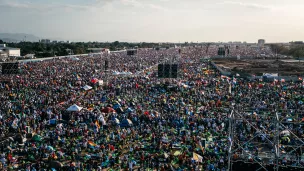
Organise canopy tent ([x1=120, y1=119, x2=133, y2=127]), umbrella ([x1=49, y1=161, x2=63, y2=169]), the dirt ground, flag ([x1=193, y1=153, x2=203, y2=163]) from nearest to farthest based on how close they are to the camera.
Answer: umbrella ([x1=49, y1=161, x2=63, y2=169]) → flag ([x1=193, y1=153, x2=203, y2=163]) → canopy tent ([x1=120, y1=119, x2=133, y2=127]) → the dirt ground

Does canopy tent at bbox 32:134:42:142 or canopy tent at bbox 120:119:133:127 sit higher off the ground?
canopy tent at bbox 120:119:133:127

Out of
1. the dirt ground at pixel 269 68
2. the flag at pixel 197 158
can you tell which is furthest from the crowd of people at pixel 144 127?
the dirt ground at pixel 269 68

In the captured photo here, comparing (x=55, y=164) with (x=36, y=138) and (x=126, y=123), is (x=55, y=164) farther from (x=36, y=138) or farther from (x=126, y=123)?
(x=126, y=123)

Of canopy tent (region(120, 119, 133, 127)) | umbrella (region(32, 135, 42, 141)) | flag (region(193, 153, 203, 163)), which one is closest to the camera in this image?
flag (region(193, 153, 203, 163))

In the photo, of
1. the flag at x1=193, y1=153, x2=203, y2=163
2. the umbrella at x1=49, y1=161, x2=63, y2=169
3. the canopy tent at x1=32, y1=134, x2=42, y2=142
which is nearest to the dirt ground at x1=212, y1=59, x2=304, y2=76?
the flag at x1=193, y1=153, x2=203, y2=163

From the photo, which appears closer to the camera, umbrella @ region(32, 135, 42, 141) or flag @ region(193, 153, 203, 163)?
flag @ region(193, 153, 203, 163)

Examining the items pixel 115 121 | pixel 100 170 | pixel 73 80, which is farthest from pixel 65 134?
pixel 73 80

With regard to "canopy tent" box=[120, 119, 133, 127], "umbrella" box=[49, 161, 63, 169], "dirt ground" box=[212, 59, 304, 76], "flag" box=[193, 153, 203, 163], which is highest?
"dirt ground" box=[212, 59, 304, 76]

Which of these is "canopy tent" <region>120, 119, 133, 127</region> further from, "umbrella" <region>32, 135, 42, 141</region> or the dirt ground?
the dirt ground
